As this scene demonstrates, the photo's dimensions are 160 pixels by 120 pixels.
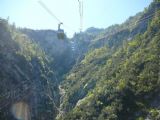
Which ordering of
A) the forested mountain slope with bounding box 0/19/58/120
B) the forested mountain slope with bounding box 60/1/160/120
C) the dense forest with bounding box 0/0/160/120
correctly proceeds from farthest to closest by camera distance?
the forested mountain slope with bounding box 0/19/58/120
the dense forest with bounding box 0/0/160/120
the forested mountain slope with bounding box 60/1/160/120

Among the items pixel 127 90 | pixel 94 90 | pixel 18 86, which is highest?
pixel 18 86

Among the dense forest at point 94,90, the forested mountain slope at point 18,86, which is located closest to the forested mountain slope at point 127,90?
the dense forest at point 94,90

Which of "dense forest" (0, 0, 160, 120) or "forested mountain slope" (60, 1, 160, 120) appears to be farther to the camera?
"dense forest" (0, 0, 160, 120)

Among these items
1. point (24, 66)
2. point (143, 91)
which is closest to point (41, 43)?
point (24, 66)

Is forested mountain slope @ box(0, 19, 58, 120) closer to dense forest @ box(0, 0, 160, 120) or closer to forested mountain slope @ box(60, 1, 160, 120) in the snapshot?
dense forest @ box(0, 0, 160, 120)

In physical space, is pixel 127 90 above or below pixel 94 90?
above

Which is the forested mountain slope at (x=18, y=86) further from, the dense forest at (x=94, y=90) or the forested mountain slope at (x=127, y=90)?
the forested mountain slope at (x=127, y=90)

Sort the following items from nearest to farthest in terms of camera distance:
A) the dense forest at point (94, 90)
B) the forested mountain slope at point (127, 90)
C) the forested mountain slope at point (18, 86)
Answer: the forested mountain slope at point (127, 90)
the dense forest at point (94, 90)
the forested mountain slope at point (18, 86)

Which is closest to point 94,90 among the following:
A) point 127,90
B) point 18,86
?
point 127,90

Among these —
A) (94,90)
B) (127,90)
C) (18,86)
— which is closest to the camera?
(127,90)

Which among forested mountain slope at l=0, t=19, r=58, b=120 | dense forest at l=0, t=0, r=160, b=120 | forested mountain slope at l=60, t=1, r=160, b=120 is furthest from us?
forested mountain slope at l=0, t=19, r=58, b=120

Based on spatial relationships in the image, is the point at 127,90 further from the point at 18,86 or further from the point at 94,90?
the point at 18,86

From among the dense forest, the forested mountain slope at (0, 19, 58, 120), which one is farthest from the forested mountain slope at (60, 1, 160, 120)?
the forested mountain slope at (0, 19, 58, 120)
